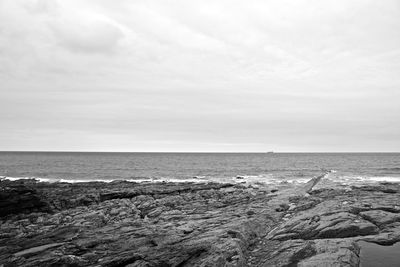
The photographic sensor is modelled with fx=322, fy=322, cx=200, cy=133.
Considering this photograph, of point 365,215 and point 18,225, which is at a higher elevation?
point 365,215

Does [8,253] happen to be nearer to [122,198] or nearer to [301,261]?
[301,261]

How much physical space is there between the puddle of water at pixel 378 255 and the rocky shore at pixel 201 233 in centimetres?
33

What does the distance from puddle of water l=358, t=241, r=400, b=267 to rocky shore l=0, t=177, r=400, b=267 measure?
1.08 ft

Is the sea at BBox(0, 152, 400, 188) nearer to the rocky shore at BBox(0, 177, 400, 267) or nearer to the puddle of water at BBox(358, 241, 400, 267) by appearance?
the rocky shore at BBox(0, 177, 400, 267)

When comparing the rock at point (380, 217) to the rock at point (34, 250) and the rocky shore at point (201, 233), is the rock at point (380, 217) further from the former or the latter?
the rock at point (34, 250)

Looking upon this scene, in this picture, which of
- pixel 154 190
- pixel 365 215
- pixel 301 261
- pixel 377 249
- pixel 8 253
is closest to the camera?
pixel 301 261

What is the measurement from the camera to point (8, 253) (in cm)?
1542

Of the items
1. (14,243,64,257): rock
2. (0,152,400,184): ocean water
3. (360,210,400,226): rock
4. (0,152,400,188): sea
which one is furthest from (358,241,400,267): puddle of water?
(0,152,400,184): ocean water

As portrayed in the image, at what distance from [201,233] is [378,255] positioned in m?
7.86

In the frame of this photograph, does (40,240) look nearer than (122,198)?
Yes

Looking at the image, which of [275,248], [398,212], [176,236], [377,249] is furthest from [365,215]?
[176,236]

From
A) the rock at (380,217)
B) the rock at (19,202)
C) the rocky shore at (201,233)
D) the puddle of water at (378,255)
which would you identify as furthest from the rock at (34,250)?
the rock at (380,217)

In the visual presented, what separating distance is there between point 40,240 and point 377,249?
16239 millimetres

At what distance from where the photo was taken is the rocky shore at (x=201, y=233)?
1330 cm
